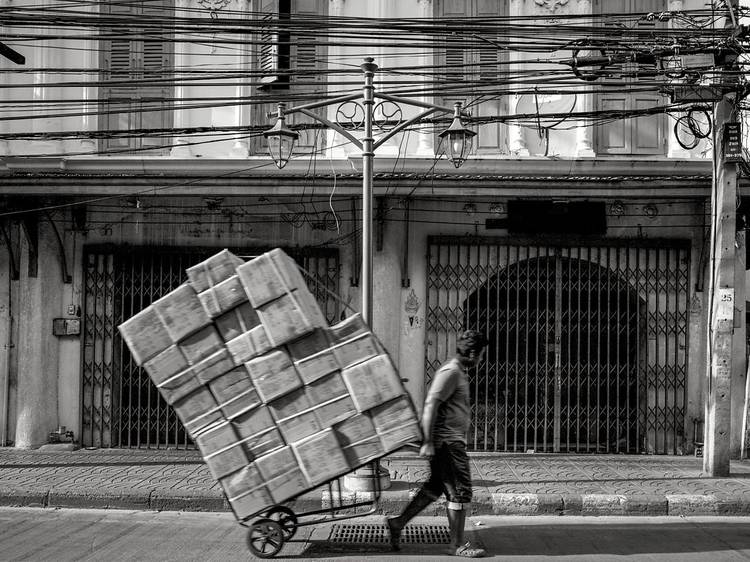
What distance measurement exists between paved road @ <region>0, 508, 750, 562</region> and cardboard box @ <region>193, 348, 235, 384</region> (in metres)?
1.51

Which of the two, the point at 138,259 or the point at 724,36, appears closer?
the point at 724,36

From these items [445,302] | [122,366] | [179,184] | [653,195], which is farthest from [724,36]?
[122,366]

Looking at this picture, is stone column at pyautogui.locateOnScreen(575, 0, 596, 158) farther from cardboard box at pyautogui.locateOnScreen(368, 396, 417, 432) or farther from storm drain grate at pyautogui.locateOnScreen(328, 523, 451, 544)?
cardboard box at pyautogui.locateOnScreen(368, 396, 417, 432)

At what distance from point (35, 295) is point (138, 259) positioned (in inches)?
62.9

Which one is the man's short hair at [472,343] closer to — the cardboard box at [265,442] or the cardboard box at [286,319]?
the cardboard box at [286,319]

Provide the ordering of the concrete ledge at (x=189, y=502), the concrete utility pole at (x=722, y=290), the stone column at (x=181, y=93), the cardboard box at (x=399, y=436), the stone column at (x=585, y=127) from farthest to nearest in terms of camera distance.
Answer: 1. the stone column at (x=181, y=93)
2. the stone column at (x=585, y=127)
3. the concrete utility pole at (x=722, y=290)
4. the concrete ledge at (x=189, y=502)
5. the cardboard box at (x=399, y=436)

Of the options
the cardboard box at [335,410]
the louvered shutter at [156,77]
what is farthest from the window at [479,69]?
the cardboard box at [335,410]

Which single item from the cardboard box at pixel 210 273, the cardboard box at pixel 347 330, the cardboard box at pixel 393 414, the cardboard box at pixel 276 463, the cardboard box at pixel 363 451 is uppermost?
the cardboard box at pixel 210 273

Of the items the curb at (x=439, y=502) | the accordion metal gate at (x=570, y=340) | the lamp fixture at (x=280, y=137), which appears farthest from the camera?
the accordion metal gate at (x=570, y=340)

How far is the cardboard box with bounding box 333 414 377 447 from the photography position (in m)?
5.83

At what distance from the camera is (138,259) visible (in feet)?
40.5

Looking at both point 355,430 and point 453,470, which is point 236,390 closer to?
point 355,430

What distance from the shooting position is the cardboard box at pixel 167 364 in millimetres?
5871

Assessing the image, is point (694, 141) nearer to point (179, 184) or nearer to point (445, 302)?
point (445, 302)
